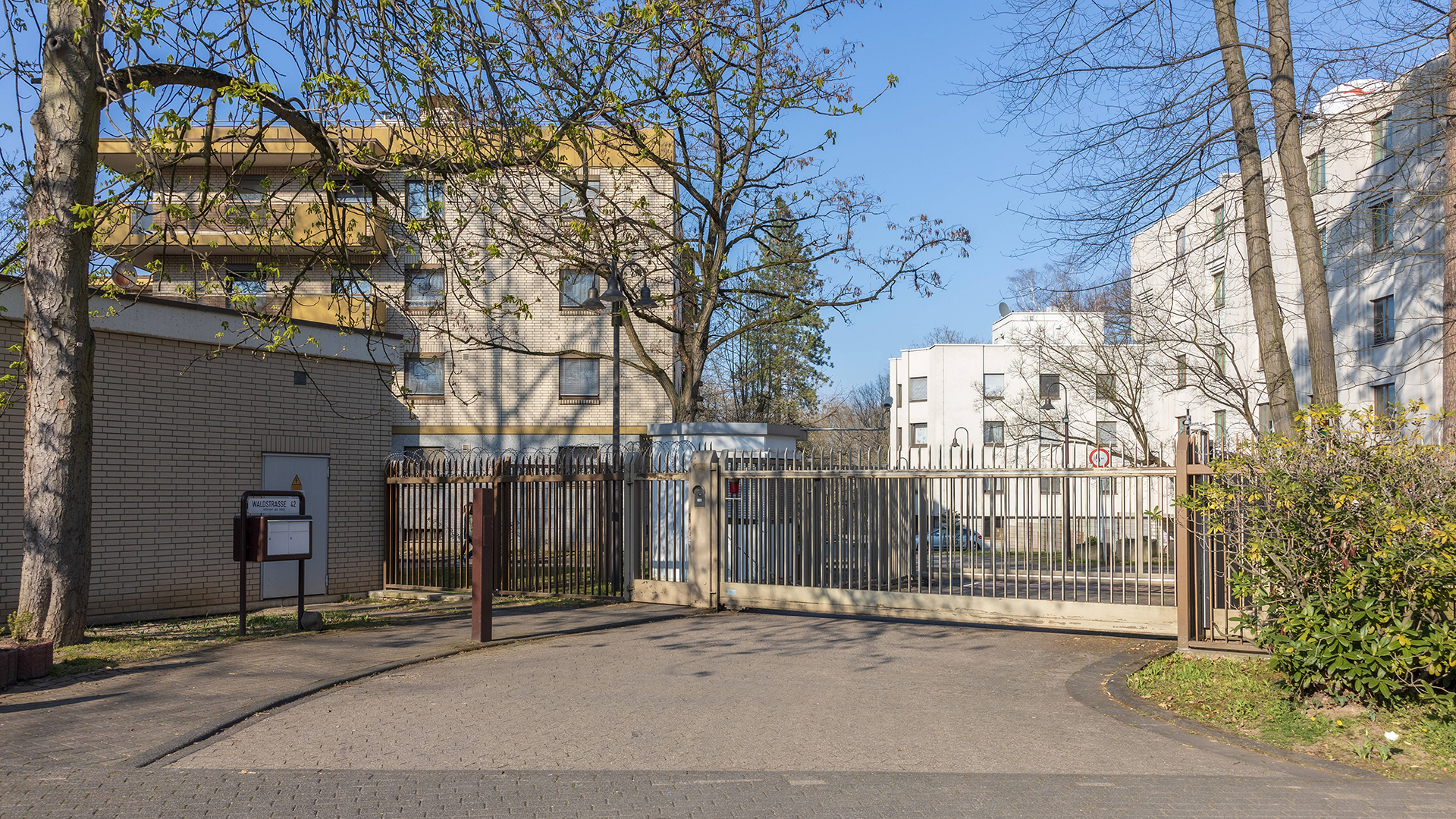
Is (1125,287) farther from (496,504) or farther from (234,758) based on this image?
(234,758)

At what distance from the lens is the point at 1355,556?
24.7 ft

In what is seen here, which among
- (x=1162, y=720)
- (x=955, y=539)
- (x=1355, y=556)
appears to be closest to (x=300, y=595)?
(x=955, y=539)

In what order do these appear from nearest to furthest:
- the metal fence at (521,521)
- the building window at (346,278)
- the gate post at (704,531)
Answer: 1. the building window at (346,278)
2. the gate post at (704,531)
3. the metal fence at (521,521)

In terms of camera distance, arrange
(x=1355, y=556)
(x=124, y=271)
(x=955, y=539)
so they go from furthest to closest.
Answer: (x=124, y=271)
(x=955, y=539)
(x=1355, y=556)

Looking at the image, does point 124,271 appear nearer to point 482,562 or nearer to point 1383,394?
point 482,562

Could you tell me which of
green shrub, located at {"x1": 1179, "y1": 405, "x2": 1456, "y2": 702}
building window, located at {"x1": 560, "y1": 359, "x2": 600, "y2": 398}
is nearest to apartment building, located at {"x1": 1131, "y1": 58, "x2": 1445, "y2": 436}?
green shrub, located at {"x1": 1179, "y1": 405, "x2": 1456, "y2": 702}

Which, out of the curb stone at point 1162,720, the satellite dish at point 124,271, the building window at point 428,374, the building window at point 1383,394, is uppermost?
the building window at point 428,374

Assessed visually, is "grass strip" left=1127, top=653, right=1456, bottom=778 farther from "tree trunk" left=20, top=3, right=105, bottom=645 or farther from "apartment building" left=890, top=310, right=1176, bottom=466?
"apartment building" left=890, top=310, right=1176, bottom=466

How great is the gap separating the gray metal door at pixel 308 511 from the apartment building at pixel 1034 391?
1596 centimetres

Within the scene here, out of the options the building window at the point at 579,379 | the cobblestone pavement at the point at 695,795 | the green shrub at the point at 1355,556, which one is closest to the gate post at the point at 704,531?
the green shrub at the point at 1355,556

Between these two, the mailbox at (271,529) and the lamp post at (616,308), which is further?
the lamp post at (616,308)

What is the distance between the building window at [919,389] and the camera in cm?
6153

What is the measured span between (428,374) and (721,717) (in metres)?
28.2

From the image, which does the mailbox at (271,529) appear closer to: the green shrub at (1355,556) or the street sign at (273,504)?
the street sign at (273,504)
